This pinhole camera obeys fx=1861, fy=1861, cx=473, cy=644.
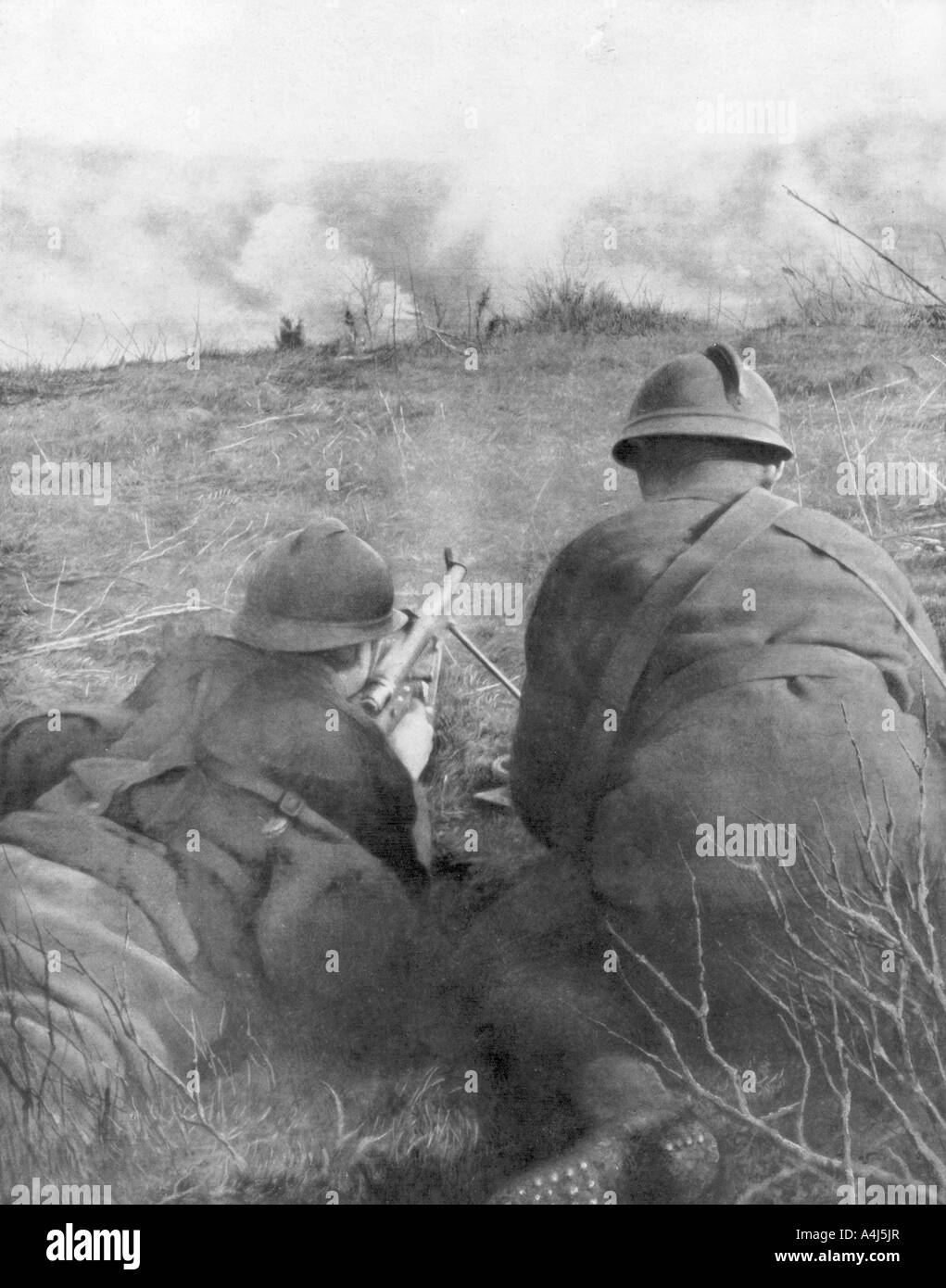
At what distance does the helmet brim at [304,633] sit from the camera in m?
6.53

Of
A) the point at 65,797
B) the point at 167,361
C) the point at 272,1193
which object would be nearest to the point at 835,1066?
the point at 272,1193

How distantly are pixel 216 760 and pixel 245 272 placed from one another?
1.99 metres

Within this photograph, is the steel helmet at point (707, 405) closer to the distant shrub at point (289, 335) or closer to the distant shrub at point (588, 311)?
the distant shrub at point (588, 311)

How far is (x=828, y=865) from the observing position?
6109 millimetres

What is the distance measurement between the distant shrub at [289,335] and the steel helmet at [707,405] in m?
1.36

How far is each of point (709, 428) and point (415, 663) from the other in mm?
1338

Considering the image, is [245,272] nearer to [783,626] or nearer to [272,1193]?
Result: [783,626]

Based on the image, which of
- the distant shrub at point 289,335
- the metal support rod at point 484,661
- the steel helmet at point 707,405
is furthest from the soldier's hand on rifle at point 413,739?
the distant shrub at point 289,335

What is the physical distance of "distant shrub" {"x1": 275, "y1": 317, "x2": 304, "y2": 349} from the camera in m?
7.21

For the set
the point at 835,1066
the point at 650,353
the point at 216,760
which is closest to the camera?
the point at 835,1066

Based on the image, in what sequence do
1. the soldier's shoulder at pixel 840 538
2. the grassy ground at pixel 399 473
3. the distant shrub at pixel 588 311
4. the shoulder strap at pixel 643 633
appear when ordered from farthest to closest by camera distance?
the distant shrub at pixel 588 311, the grassy ground at pixel 399 473, the soldier's shoulder at pixel 840 538, the shoulder strap at pixel 643 633

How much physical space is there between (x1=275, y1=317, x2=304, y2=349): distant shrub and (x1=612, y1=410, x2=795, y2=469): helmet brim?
141cm

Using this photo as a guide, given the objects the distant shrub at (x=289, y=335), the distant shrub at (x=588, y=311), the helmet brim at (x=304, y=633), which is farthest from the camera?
the distant shrub at (x=289, y=335)

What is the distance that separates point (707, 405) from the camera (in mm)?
6645
